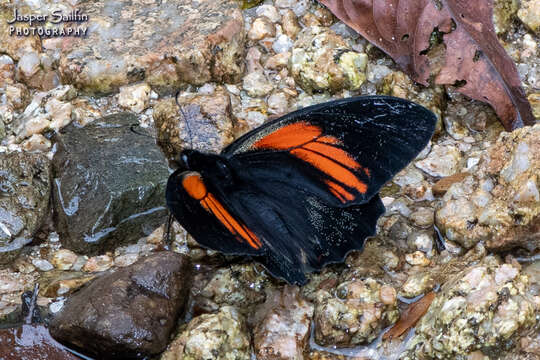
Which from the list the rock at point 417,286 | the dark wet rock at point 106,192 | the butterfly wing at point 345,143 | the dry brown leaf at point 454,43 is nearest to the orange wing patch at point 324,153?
the butterfly wing at point 345,143

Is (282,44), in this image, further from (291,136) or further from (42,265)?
(42,265)

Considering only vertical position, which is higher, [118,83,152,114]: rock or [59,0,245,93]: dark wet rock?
[59,0,245,93]: dark wet rock

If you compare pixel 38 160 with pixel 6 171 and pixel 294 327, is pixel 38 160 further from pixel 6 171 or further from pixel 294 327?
pixel 294 327

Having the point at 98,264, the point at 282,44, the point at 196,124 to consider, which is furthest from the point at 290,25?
the point at 98,264

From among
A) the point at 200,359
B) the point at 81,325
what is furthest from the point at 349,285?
the point at 81,325

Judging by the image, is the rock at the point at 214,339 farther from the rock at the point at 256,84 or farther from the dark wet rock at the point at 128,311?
the rock at the point at 256,84

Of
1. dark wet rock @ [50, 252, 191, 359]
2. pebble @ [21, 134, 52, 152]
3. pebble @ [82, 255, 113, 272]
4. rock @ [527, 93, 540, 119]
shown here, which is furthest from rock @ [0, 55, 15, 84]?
rock @ [527, 93, 540, 119]

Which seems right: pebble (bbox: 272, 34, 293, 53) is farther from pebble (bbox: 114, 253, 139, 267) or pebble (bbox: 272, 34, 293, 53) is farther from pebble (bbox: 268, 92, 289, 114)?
pebble (bbox: 114, 253, 139, 267)
